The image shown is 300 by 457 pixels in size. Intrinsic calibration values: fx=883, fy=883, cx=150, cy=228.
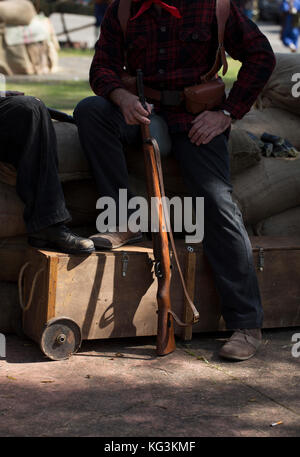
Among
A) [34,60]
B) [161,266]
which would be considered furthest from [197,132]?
[34,60]

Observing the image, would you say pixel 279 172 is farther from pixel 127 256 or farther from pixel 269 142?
pixel 127 256

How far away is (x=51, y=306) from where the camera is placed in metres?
3.98

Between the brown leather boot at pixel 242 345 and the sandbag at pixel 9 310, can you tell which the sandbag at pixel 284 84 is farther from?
the sandbag at pixel 9 310

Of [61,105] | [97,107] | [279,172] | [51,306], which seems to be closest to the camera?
[51,306]

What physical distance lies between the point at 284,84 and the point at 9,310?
2.28 m

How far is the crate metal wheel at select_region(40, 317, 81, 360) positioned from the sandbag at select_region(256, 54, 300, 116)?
7.38 feet

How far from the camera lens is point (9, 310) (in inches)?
169

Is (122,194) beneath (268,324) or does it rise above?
above

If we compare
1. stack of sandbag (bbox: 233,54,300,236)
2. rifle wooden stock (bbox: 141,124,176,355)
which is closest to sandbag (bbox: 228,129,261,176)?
stack of sandbag (bbox: 233,54,300,236)

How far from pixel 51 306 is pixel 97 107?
99 centimetres

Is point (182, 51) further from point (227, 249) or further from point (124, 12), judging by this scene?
point (227, 249)

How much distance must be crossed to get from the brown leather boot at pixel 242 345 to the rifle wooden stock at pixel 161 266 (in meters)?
0.26

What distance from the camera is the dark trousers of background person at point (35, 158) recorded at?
4.04 m
